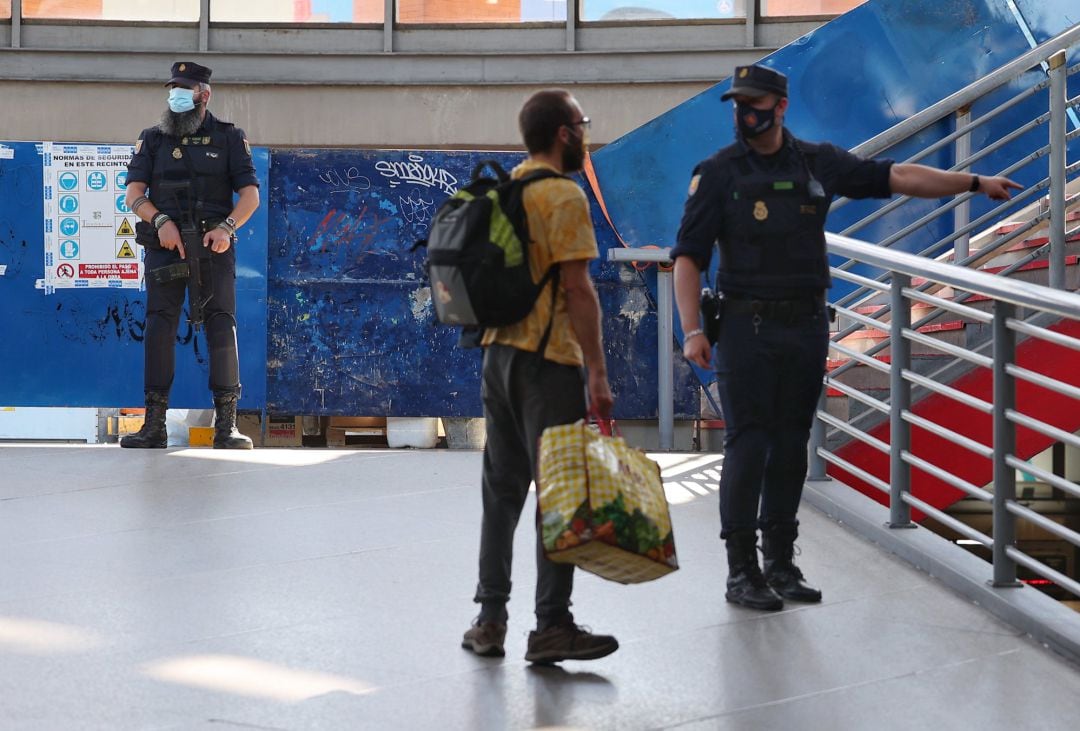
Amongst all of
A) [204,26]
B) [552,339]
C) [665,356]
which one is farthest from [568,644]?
[204,26]

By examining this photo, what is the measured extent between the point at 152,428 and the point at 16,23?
9947mm

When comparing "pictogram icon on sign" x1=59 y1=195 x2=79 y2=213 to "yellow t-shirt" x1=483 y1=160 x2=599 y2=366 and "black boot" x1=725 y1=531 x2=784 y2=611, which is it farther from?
"yellow t-shirt" x1=483 y1=160 x2=599 y2=366

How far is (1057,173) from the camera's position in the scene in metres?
6.29

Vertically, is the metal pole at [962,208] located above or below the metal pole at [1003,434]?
above

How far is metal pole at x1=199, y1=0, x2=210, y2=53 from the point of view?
15914 mm

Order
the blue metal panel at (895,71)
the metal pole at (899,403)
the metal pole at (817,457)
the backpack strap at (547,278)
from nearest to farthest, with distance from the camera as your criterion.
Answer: the backpack strap at (547,278)
the metal pole at (899,403)
the metal pole at (817,457)
the blue metal panel at (895,71)

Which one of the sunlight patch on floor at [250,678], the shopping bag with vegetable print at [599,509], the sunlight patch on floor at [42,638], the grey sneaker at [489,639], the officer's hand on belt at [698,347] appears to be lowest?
the sunlight patch on floor at [42,638]

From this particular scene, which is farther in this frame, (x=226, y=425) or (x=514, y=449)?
(x=226, y=425)

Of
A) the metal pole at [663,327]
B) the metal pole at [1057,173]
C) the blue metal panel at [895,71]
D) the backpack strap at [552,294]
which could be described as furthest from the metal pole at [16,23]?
the backpack strap at [552,294]

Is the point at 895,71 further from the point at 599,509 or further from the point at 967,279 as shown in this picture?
the point at 599,509

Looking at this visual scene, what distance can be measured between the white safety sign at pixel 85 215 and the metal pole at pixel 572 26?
7.42 metres

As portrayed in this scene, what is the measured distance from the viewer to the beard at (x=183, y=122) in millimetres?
7348

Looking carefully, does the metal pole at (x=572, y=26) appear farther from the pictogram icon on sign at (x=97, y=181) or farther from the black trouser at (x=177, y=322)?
the black trouser at (x=177, y=322)

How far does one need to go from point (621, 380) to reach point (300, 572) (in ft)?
14.4
